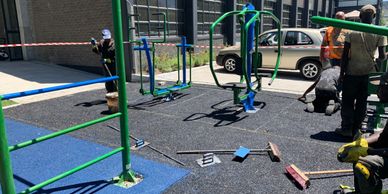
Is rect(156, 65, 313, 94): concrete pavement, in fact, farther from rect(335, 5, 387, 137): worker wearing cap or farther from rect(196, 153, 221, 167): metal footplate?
rect(196, 153, 221, 167): metal footplate

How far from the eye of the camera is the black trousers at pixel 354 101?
14.5 feet

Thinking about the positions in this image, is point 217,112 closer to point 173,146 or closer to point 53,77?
point 173,146

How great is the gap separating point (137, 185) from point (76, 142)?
1748 mm

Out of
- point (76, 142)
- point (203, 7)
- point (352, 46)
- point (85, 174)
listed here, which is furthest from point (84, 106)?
point (203, 7)

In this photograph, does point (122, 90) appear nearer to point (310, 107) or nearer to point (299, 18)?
point (310, 107)

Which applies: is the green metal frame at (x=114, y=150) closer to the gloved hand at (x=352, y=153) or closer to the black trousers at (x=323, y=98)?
the gloved hand at (x=352, y=153)


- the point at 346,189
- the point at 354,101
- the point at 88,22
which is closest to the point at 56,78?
the point at 88,22

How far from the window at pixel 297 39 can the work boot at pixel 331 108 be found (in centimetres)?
417

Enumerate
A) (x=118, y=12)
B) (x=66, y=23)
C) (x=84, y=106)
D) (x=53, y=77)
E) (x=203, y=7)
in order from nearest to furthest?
(x=118, y=12)
(x=84, y=106)
(x=53, y=77)
(x=66, y=23)
(x=203, y=7)

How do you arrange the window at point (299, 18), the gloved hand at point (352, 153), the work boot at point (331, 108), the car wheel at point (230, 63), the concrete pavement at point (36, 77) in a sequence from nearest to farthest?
1. the gloved hand at point (352, 153)
2. the work boot at point (331, 108)
3. the concrete pavement at point (36, 77)
4. the car wheel at point (230, 63)
5. the window at point (299, 18)

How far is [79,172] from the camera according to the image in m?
3.74

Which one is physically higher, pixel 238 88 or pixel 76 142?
pixel 238 88

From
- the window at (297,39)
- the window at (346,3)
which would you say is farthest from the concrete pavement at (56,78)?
the window at (346,3)

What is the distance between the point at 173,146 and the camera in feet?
14.7
